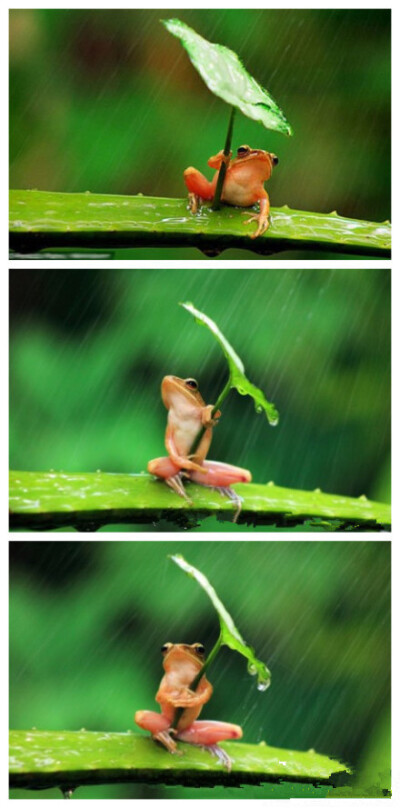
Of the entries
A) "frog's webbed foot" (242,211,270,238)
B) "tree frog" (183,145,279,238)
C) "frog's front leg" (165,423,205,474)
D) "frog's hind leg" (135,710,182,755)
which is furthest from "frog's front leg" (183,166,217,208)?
"frog's hind leg" (135,710,182,755)

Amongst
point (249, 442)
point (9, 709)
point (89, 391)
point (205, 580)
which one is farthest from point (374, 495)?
point (9, 709)

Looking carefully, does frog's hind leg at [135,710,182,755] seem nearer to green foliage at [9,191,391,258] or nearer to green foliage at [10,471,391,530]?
green foliage at [10,471,391,530]

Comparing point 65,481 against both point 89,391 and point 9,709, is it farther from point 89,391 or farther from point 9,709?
point 9,709

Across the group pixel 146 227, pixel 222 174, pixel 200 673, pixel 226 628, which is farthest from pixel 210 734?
pixel 222 174

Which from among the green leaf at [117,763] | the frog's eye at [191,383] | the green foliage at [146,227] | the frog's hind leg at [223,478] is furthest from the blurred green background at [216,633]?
the green foliage at [146,227]

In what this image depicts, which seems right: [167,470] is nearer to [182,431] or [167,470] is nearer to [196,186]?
[182,431]
